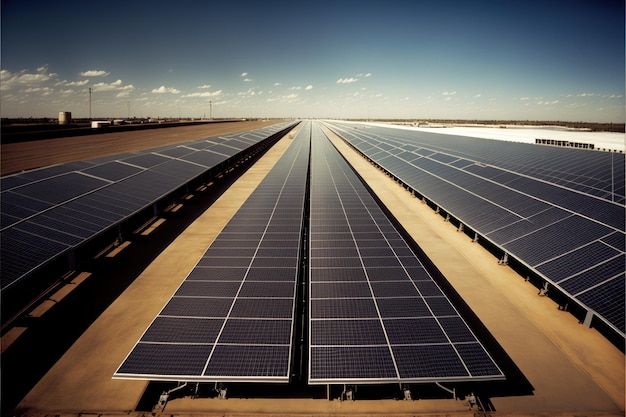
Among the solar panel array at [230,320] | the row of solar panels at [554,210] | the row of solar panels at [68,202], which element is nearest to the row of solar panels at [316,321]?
the solar panel array at [230,320]

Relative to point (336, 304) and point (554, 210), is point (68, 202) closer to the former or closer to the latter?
point (336, 304)

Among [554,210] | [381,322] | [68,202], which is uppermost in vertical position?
[68,202]

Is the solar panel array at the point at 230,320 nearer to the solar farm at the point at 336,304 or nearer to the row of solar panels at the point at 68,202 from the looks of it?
the solar farm at the point at 336,304

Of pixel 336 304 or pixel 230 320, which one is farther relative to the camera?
pixel 336 304

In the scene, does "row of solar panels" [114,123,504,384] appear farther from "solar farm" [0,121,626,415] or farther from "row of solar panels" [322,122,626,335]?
"row of solar panels" [322,122,626,335]

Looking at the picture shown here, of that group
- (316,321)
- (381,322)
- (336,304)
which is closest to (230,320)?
(316,321)

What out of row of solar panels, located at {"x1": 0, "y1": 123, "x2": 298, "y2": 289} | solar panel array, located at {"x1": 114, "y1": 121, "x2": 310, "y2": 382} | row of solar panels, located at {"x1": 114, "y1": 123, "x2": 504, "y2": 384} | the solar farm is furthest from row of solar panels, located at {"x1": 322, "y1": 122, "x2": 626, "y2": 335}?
row of solar panels, located at {"x1": 0, "y1": 123, "x2": 298, "y2": 289}
